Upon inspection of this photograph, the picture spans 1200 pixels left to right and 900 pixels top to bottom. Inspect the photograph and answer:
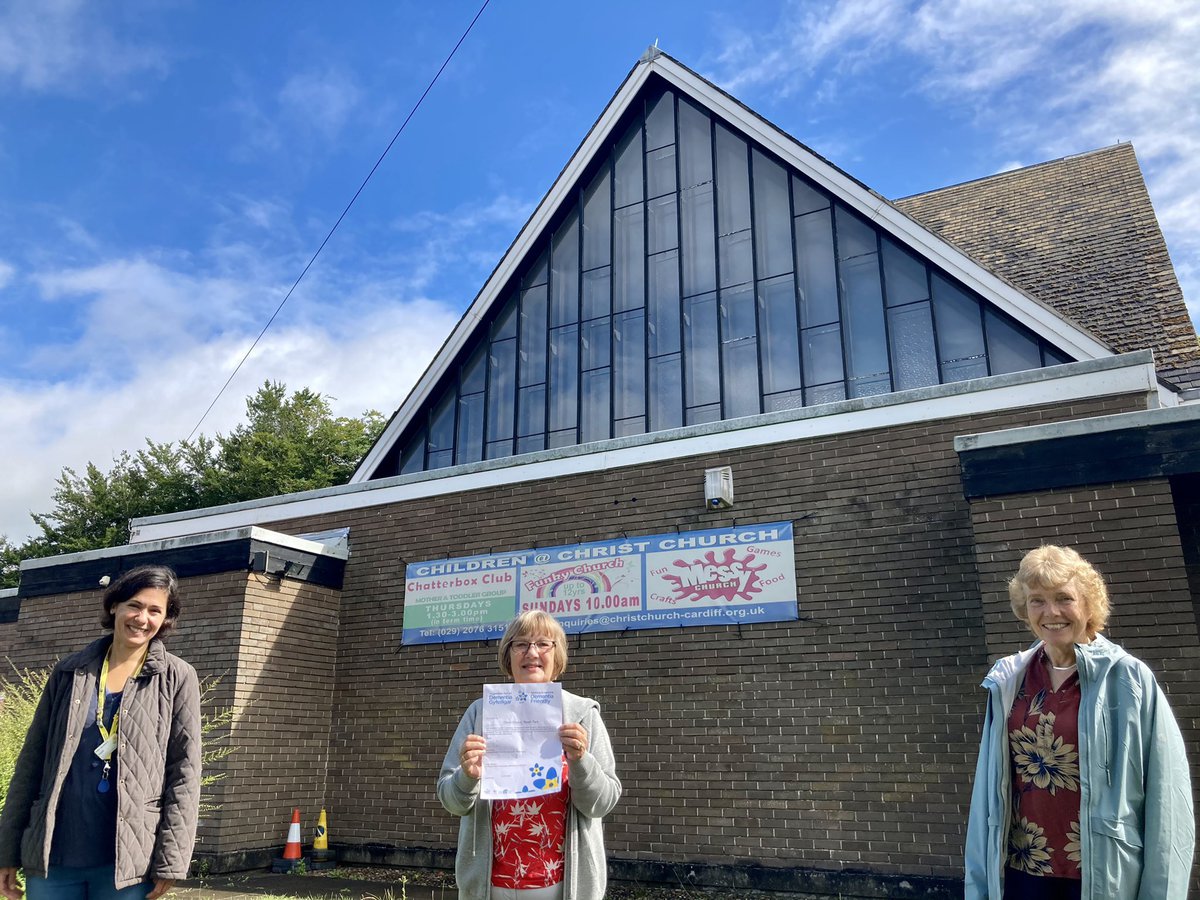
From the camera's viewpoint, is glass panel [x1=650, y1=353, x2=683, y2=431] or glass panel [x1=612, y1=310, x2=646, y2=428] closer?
glass panel [x1=650, y1=353, x2=683, y2=431]

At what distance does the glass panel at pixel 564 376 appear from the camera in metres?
13.1

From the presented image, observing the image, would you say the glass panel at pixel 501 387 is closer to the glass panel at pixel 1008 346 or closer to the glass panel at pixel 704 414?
the glass panel at pixel 704 414

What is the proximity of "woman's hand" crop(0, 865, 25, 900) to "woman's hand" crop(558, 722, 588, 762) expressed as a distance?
87.4 inches

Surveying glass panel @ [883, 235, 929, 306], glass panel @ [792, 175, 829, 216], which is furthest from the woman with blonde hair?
glass panel @ [792, 175, 829, 216]

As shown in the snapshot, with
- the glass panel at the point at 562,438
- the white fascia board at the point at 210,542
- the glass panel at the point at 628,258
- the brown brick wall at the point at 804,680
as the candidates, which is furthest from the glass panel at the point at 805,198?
the white fascia board at the point at 210,542

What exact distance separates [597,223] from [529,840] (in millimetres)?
11727

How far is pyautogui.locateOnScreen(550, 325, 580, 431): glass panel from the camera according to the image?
516 inches

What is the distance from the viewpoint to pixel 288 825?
33.7 feet

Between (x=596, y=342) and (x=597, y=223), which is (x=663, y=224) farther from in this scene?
(x=596, y=342)

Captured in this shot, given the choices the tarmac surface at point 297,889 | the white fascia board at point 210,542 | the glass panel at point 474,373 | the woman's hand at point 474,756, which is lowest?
the tarmac surface at point 297,889

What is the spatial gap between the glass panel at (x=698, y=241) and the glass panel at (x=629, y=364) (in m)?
0.86

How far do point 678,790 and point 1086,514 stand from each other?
4310 mm

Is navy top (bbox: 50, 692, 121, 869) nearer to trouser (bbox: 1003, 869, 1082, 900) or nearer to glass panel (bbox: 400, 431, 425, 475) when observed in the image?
trouser (bbox: 1003, 869, 1082, 900)

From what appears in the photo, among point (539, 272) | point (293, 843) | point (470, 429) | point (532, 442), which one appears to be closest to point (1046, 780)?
point (293, 843)
